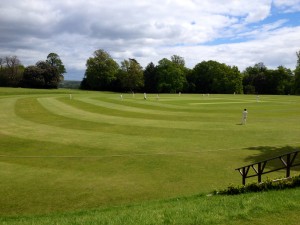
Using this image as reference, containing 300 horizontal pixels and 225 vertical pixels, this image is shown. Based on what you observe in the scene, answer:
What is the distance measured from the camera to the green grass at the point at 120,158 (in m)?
13.1

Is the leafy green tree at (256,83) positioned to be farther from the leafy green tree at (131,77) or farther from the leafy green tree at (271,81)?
the leafy green tree at (131,77)

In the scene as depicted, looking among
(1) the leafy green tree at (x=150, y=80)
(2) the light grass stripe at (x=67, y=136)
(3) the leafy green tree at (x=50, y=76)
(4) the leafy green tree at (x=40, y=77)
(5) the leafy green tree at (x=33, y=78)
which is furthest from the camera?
(1) the leafy green tree at (x=150, y=80)

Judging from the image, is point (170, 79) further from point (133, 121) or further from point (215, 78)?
point (133, 121)

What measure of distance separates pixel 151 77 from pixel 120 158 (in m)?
111

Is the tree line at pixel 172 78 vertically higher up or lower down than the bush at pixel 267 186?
higher up

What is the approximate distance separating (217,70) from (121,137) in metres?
103

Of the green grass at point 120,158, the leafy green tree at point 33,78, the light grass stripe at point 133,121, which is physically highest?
the leafy green tree at point 33,78

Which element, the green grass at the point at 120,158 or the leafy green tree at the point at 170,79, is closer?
the green grass at the point at 120,158

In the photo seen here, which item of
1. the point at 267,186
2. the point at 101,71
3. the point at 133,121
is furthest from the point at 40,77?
the point at 267,186

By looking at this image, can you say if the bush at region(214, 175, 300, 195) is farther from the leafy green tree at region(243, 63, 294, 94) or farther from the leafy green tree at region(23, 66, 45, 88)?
the leafy green tree at region(243, 63, 294, 94)

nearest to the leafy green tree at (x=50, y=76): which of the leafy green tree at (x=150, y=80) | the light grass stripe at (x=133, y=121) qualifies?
the leafy green tree at (x=150, y=80)

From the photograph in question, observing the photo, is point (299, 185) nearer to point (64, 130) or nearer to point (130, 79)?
point (64, 130)

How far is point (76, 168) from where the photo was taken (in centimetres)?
1703

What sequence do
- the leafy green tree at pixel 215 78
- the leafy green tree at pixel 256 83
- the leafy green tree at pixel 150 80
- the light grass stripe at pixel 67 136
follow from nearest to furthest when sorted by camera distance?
the light grass stripe at pixel 67 136 → the leafy green tree at pixel 215 78 → the leafy green tree at pixel 150 80 → the leafy green tree at pixel 256 83
